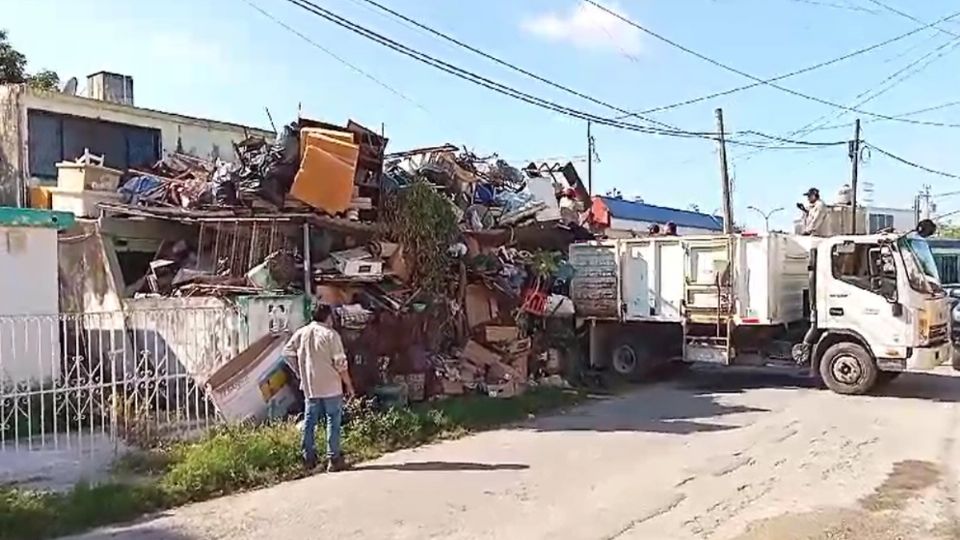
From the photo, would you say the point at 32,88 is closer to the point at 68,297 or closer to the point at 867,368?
the point at 68,297

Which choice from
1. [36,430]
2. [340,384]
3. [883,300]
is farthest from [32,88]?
[883,300]

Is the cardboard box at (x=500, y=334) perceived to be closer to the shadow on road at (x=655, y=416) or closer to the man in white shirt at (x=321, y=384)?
the shadow on road at (x=655, y=416)

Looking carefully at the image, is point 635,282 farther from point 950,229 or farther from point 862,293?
point 950,229

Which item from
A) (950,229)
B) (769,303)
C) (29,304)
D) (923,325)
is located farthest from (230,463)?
(950,229)

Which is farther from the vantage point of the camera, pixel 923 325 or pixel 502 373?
pixel 502 373

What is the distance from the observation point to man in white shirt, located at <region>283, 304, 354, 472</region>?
9.19 metres

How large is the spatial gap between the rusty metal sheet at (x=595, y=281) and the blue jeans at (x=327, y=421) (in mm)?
8682

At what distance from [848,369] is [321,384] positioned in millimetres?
9111

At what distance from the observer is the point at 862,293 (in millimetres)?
14367

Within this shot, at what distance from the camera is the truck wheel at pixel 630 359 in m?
17.0

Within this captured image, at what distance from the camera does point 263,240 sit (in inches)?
501

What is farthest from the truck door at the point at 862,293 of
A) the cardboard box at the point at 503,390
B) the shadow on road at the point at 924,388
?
the cardboard box at the point at 503,390

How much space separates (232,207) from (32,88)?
494 cm

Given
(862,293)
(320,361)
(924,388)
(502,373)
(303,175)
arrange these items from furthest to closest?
(924,388) < (862,293) < (502,373) < (303,175) < (320,361)
